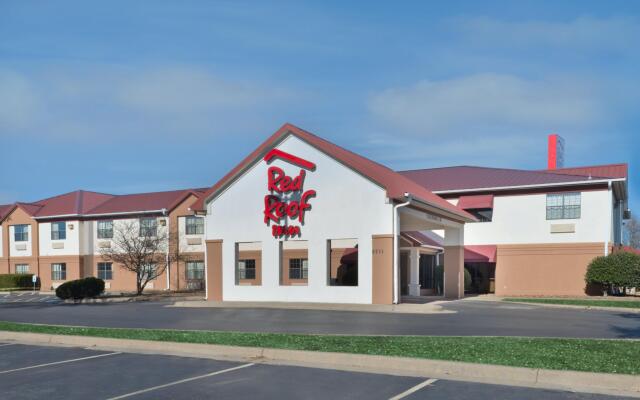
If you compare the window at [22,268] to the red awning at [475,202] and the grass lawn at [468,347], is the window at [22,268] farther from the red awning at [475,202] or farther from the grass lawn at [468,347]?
the grass lawn at [468,347]

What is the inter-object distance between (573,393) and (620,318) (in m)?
12.2

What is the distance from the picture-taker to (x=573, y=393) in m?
8.23

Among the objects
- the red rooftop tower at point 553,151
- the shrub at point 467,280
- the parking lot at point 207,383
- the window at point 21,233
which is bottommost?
the shrub at point 467,280

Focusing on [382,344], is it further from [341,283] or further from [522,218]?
[522,218]

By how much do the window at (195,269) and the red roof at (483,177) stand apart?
15806 mm

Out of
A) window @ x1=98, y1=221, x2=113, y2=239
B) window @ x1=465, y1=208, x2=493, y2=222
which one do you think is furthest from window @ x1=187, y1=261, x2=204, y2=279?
window @ x1=465, y1=208, x2=493, y2=222

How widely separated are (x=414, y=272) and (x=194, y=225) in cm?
1704

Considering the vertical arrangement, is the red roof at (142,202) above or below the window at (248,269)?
above

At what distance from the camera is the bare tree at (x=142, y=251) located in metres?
35.8

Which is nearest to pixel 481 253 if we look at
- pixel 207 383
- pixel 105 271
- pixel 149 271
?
pixel 149 271

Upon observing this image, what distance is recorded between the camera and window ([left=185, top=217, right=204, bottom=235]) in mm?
41156

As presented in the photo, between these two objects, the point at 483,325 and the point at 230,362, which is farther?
the point at 483,325

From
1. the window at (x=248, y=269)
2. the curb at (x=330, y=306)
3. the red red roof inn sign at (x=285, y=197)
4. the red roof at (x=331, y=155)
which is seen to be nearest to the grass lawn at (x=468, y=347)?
the curb at (x=330, y=306)

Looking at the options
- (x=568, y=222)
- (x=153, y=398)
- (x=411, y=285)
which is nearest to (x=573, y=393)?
(x=153, y=398)
